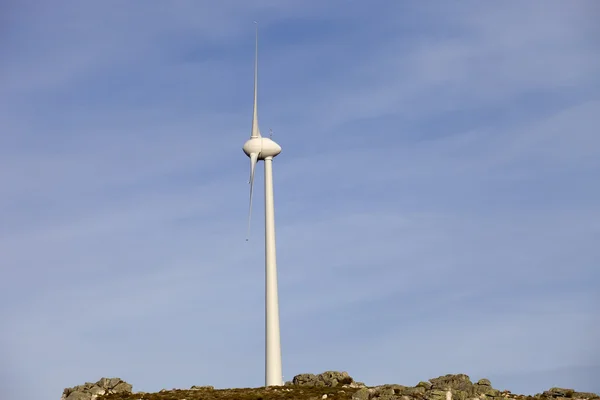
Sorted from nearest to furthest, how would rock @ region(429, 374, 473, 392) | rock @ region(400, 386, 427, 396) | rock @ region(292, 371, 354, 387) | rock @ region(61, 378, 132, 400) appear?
1. rock @ region(400, 386, 427, 396)
2. rock @ region(429, 374, 473, 392)
3. rock @ region(61, 378, 132, 400)
4. rock @ region(292, 371, 354, 387)

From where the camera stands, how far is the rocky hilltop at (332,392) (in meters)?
127

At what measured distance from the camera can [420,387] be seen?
424ft

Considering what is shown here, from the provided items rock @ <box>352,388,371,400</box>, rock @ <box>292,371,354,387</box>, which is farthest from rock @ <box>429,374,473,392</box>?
rock @ <box>292,371,354,387</box>

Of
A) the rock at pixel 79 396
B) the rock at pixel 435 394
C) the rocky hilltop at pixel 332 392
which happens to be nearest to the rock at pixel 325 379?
the rocky hilltop at pixel 332 392

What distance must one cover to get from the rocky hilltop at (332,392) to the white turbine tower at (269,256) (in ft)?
10.1

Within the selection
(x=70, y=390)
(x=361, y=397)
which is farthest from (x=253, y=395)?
(x=70, y=390)

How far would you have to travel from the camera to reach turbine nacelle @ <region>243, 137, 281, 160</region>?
142 metres

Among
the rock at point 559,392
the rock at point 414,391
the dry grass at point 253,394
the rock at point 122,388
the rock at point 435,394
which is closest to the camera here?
the rock at point 435,394

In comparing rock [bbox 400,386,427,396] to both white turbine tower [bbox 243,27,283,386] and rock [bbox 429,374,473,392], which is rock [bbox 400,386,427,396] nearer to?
rock [bbox 429,374,473,392]

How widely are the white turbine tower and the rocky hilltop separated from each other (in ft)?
10.1

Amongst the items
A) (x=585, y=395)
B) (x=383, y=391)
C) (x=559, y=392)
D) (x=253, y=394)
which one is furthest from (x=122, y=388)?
(x=585, y=395)

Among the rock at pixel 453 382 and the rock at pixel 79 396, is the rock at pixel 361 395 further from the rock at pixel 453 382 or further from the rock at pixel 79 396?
the rock at pixel 79 396

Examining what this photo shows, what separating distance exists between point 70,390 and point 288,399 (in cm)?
3076

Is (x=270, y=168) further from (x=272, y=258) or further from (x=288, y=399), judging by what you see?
(x=288, y=399)
